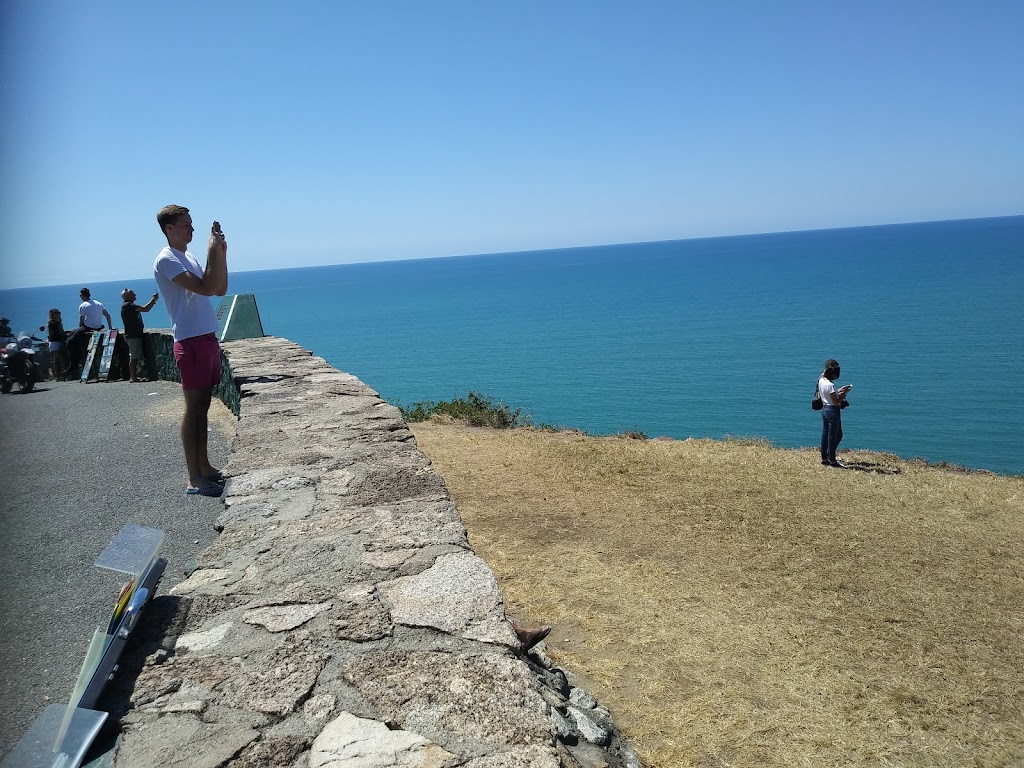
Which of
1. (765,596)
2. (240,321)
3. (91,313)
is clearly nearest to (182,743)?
(765,596)

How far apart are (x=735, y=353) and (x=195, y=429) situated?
46521mm

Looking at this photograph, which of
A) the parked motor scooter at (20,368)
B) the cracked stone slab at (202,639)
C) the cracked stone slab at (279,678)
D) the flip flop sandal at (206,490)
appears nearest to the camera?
the cracked stone slab at (279,678)

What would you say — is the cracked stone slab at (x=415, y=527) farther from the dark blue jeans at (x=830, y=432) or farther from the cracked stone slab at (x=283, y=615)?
the dark blue jeans at (x=830, y=432)

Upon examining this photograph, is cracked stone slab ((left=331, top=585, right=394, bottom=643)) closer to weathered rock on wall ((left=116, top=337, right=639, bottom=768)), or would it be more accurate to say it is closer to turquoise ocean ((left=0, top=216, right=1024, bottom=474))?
weathered rock on wall ((left=116, top=337, right=639, bottom=768))

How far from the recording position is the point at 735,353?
157 ft

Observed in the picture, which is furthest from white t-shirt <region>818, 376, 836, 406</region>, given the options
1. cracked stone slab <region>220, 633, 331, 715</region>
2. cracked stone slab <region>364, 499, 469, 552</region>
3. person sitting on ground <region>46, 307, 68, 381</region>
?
person sitting on ground <region>46, 307, 68, 381</region>

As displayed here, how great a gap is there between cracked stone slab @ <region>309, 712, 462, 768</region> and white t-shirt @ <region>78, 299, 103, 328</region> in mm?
12377

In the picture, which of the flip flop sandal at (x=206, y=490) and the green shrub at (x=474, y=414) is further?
the green shrub at (x=474, y=414)

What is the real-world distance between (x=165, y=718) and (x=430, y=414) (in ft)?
37.9

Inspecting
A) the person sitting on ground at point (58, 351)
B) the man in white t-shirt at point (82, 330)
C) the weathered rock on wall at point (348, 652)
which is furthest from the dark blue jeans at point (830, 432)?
the person sitting on ground at point (58, 351)

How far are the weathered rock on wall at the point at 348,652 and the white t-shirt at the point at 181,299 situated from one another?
95 centimetres

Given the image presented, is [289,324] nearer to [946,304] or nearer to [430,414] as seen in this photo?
[946,304]

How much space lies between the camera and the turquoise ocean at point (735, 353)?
28156 millimetres

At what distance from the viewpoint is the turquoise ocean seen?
28.2 metres
